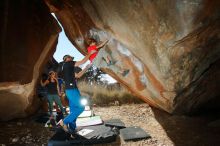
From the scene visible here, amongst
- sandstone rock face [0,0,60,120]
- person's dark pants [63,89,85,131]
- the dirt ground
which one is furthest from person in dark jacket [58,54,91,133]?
sandstone rock face [0,0,60,120]

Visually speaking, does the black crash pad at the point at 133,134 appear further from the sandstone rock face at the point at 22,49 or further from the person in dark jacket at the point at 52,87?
the sandstone rock face at the point at 22,49

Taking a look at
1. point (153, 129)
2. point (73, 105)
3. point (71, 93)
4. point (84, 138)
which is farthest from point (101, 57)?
point (84, 138)

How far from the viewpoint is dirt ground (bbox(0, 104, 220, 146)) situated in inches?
220

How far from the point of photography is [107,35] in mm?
7098

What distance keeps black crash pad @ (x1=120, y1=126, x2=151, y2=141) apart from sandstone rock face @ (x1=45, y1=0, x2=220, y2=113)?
3.47ft

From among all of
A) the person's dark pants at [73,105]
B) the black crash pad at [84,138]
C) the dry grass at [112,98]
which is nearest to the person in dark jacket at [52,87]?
the person's dark pants at [73,105]

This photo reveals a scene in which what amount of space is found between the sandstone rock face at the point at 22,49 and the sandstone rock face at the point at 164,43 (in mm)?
1276

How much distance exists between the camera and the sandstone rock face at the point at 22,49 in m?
7.25

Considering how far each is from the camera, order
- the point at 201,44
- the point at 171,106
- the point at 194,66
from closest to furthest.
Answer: the point at 201,44
the point at 194,66
the point at 171,106

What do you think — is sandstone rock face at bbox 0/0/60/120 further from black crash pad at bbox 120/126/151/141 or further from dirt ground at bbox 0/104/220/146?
black crash pad at bbox 120/126/151/141

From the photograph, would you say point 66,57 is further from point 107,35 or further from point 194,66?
point 194,66

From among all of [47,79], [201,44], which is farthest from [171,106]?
[47,79]

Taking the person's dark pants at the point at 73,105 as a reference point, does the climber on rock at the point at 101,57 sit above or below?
above

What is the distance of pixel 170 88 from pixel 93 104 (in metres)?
4.25
